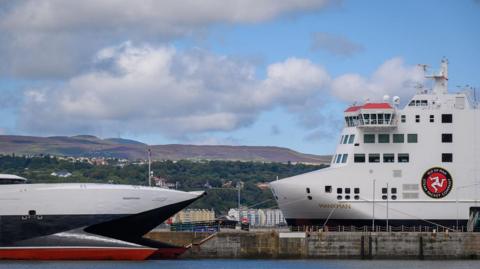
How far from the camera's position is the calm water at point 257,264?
70.3 metres

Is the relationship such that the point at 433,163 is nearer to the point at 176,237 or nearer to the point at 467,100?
the point at 467,100

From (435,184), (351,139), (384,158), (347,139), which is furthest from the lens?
(347,139)

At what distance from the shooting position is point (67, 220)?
73.9 meters

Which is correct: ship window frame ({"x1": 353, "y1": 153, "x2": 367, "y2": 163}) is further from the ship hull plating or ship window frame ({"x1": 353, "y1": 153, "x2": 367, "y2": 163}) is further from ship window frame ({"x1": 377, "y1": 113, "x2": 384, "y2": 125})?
the ship hull plating

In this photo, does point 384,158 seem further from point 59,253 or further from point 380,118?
point 59,253

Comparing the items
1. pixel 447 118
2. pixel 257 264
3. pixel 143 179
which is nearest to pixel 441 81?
pixel 447 118

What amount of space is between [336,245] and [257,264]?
5292mm

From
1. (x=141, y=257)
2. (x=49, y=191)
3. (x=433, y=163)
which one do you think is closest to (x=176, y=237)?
(x=141, y=257)

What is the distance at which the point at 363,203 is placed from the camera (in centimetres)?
7831

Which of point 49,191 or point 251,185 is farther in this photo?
point 251,185

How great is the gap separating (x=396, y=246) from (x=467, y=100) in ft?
35.5

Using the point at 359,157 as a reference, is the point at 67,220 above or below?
below

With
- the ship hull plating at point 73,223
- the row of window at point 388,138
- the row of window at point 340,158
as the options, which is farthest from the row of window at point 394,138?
the ship hull plating at point 73,223

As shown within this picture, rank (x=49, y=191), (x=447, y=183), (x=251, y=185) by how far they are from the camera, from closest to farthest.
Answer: (x=49, y=191) → (x=447, y=183) → (x=251, y=185)
